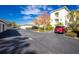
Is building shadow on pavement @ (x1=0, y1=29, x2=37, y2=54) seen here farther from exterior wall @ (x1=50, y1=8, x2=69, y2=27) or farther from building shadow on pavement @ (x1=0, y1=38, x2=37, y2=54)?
exterior wall @ (x1=50, y1=8, x2=69, y2=27)

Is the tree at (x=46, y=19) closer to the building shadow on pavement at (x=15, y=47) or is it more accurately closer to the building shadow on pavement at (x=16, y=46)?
the building shadow on pavement at (x=16, y=46)

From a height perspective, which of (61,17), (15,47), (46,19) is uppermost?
(61,17)

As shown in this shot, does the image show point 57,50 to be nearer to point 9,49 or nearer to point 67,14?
point 9,49

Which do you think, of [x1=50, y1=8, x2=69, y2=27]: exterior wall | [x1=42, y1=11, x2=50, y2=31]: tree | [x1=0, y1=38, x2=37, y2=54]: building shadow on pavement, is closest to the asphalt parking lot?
[x1=0, y1=38, x2=37, y2=54]: building shadow on pavement

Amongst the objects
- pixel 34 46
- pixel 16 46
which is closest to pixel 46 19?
pixel 34 46

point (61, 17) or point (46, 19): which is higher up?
point (61, 17)

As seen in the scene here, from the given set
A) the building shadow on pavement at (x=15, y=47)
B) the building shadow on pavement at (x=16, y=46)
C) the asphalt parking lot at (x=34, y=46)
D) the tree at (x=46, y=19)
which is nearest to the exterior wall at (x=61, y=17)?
the tree at (x=46, y=19)

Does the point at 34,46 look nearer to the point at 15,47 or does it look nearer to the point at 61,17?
the point at 15,47

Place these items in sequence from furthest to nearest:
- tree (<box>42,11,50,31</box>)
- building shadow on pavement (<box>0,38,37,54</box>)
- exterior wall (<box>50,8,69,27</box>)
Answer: exterior wall (<box>50,8,69,27</box>), tree (<box>42,11,50,31</box>), building shadow on pavement (<box>0,38,37,54</box>)
